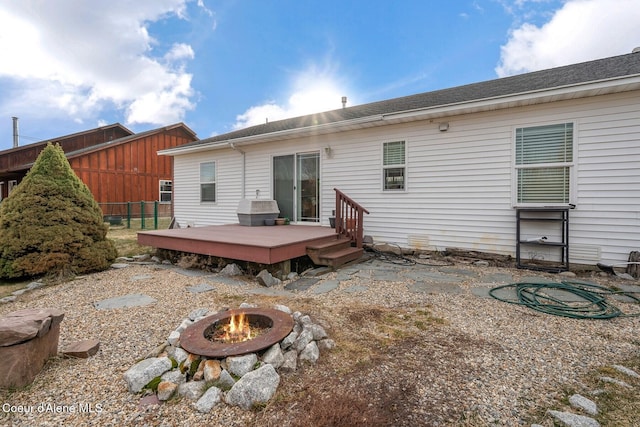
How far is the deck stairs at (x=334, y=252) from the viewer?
15.5ft

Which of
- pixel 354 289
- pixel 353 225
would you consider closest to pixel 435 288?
pixel 354 289

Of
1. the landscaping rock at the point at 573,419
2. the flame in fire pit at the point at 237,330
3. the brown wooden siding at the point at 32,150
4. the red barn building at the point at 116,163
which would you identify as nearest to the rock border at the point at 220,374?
the flame in fire pit at the point at 237,330

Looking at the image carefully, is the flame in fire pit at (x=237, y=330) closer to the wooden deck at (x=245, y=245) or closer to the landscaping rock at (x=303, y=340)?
the landscaping rock at (x=303, y=340)

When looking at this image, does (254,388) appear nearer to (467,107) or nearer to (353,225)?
(353,225)

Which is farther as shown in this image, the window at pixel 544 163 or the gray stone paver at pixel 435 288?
the window at pixel 544 163

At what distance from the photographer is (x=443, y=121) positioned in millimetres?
5414

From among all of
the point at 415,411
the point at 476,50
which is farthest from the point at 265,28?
the point at 415,411

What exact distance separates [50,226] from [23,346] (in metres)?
3.48

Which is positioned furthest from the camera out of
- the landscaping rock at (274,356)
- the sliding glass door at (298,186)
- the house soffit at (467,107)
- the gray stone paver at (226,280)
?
the sliding glass door at (298,186)

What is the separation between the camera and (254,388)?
1.68 m

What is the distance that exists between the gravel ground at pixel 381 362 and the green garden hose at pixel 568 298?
0.45 feet

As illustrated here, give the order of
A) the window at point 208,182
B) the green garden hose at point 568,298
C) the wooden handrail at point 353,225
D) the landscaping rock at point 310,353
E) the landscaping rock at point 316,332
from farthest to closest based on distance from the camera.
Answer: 1. the window at point 208,182
2. the wooden handrail at point 353,225
3. the green garden hose at point 568,298
4. the landscaping rock at point 316,332
5. the landscaping rock at point 310,353

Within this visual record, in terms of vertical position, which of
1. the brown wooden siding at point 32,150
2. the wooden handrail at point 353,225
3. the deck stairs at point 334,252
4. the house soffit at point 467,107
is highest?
the brown wooden siding at point 32,150

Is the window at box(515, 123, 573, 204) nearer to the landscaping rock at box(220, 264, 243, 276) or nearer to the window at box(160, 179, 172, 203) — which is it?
the landscaping rock at box(220, 264, 243, 276)
